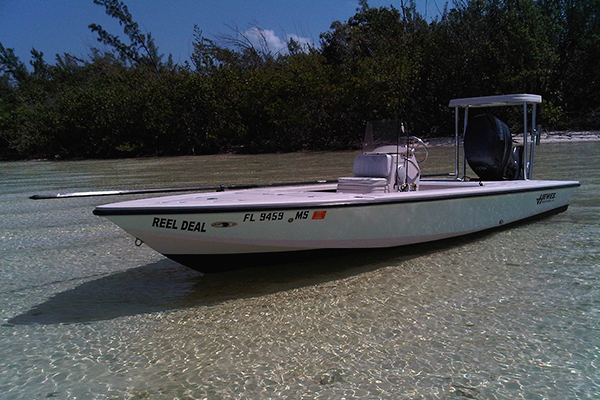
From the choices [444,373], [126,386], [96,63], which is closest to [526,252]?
[444,373]

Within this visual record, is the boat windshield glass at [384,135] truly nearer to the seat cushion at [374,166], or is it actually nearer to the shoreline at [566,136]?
the seat cushion at [374,166]

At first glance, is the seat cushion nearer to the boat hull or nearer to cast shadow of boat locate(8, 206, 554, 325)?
the boat hull

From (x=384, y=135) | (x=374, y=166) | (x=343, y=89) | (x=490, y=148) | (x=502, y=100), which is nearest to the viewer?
(x=374, y=166)

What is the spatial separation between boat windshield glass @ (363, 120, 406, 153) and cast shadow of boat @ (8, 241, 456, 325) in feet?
3.88

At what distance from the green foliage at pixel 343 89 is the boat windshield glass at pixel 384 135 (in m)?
13.7

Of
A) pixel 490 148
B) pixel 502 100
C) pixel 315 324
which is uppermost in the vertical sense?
pixel 502 100

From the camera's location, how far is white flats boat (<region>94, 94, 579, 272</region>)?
384 cm

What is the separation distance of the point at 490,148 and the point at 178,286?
4561mm

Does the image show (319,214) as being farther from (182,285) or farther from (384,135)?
(384,135)

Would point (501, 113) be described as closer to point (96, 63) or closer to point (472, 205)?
point (472, 205)

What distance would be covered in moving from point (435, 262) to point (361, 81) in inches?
718

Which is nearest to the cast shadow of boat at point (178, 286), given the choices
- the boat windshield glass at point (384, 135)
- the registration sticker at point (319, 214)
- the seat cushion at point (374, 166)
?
the registration sticker at point (319, 214)

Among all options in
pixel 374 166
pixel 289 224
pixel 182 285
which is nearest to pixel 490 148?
pixel 374 166

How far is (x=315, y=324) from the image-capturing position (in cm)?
333
